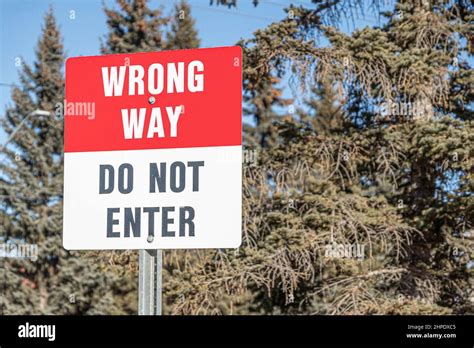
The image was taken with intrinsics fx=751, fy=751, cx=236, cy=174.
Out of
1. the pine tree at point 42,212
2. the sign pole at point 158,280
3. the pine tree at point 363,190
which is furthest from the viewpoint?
the pine tree at point 42,212

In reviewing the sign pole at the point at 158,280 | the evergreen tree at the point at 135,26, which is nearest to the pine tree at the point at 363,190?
the sign pole at the point at 158,280

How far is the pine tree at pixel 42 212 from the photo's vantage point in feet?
84.5

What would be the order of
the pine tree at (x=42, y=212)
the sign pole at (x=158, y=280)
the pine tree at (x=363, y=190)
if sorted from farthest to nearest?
the pine tree at (x=42, y=212) → the pine tree at (x=363, y=190) → the sign pole at (x=158, y=280)

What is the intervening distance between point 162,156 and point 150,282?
447 millimetres

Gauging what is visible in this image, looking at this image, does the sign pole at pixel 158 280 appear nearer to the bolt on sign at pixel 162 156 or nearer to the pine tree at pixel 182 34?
the bolt on sign at pixel 162 156

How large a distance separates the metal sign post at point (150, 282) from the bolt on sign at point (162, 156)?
4 centimetres

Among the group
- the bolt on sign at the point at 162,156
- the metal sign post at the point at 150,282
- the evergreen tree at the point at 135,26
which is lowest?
the metal sign post at the point at 150,282

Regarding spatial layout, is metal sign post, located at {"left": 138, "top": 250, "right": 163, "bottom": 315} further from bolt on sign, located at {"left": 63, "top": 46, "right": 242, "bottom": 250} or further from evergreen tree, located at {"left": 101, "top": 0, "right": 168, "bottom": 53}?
evergreen tree, located at {"left": 101, "top": 0, "right": 168, "bottom": 53}

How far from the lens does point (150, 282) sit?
8.70ft

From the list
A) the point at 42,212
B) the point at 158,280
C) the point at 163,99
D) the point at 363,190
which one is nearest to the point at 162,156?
the point at 163,99

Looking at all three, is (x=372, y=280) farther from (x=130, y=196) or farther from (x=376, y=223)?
(x=130, y=196)

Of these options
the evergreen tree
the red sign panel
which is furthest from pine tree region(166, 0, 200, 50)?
the red sign panel

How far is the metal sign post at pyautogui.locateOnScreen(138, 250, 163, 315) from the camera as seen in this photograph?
262 cm
